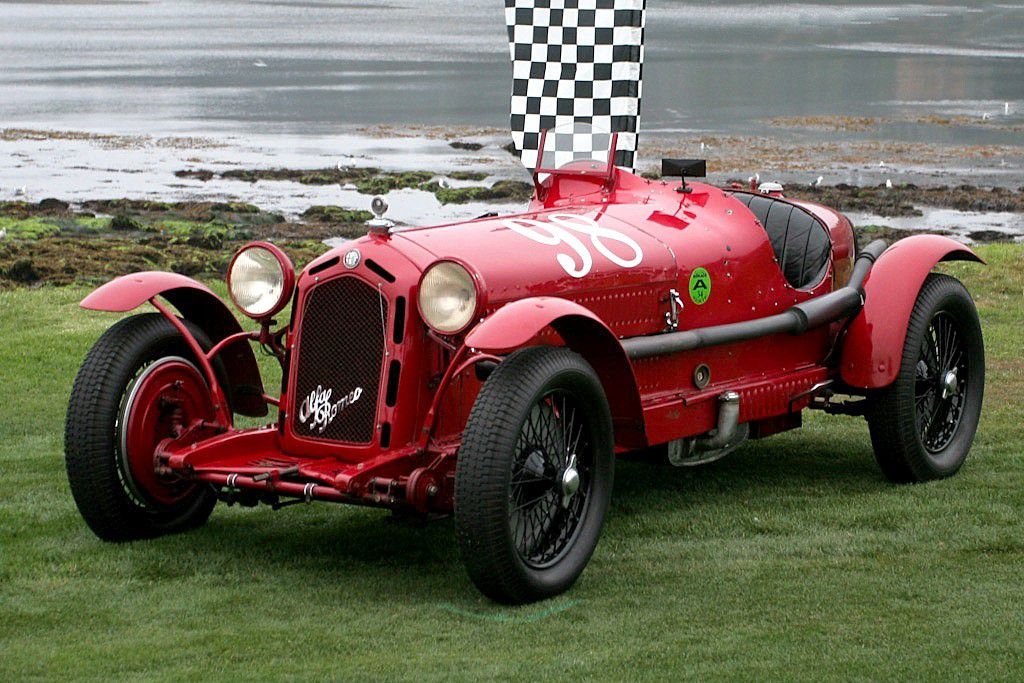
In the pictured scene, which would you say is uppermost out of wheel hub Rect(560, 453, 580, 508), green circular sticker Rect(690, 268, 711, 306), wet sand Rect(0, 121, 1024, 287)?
green circular sticker Rect(690, 268, 711, 306)

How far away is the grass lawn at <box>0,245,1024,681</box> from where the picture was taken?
444 cm

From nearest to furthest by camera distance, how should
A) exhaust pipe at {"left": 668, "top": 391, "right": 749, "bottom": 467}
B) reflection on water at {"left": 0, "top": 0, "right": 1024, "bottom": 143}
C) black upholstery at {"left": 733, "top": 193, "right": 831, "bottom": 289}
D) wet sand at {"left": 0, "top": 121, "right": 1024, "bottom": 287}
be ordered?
exhaust pipe at {"left": 668, "top": 391, "right": 749, "bottom": 467} < black upholstery at {"left": 733, "top": 193, "right": 831, "bottom": 289} < wet sand at {"left": 0, "top": 121, "right": 1024, "bottom": 287} < reflection on water at {"left": 0, "top": 0, "right": 1024, "bottom": 143}

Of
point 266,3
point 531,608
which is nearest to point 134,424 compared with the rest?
point 531,608

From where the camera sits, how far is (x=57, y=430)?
303 inches

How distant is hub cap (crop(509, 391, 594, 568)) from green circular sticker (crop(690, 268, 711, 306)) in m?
1.11

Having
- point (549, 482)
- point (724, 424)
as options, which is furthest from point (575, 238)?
point (549, 482)

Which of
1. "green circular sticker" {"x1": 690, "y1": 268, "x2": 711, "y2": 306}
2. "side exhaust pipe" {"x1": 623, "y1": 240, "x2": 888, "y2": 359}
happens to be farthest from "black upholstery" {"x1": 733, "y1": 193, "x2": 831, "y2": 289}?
"green circular sticker" {"x1": 690, "y1": 268, "x2": 711, "y2": 306}

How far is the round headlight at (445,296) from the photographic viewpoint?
5.31m

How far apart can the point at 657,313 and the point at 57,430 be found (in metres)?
3.33

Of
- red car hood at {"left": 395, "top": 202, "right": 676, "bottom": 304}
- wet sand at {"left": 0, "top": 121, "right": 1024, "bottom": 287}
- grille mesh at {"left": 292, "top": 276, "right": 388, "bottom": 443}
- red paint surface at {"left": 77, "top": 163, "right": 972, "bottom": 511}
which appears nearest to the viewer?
red paint surface at {"left": 77, "top": 163, "right": 972, "bottom": 511}

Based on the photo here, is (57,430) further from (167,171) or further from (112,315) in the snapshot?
(167,171)

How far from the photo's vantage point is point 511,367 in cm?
505

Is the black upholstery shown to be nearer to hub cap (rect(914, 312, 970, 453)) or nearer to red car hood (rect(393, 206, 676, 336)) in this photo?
hub cap (rect(914, 312, 970, 453))

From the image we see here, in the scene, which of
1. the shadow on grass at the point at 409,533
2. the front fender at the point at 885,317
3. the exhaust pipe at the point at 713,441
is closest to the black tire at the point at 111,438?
the shadow on grass at the point at 409,533
